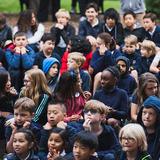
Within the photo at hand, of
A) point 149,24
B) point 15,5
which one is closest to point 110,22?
point 149,24

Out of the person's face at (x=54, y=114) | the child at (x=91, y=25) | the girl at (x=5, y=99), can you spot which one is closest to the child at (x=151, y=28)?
the child at (x=91, y=25)

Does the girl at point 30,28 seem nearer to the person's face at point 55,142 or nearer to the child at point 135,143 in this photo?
the person's face at point 55,142

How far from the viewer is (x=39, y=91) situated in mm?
8633

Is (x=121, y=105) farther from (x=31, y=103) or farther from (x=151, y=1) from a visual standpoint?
(x=151, y=1)

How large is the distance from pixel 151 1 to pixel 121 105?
366 inches

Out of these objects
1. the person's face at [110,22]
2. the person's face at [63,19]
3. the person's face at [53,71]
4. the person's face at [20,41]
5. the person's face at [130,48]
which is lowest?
the person's face at [53,71]

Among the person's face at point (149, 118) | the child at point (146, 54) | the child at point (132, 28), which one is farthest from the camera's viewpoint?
the child at point (132, 28)

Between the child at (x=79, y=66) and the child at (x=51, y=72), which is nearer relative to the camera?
the child at (x=51, y=72)

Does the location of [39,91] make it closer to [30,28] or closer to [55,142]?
[55,142]

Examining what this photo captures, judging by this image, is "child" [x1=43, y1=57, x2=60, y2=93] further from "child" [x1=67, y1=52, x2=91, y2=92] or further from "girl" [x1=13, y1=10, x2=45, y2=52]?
"girl" [x1=13, y1=10, x2=45, y2=52]

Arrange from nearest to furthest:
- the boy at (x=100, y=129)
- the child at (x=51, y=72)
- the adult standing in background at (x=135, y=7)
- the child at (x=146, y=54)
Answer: the boy at (x=100, y=129)
the child at (x=51, y=72)
the child at (x=146, y=54)
the adult standing in background at (x=135, y=7)

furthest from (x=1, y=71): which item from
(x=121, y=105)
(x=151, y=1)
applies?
(x=151, y=1)

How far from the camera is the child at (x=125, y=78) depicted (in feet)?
32.0

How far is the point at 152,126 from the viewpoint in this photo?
7.59 m
